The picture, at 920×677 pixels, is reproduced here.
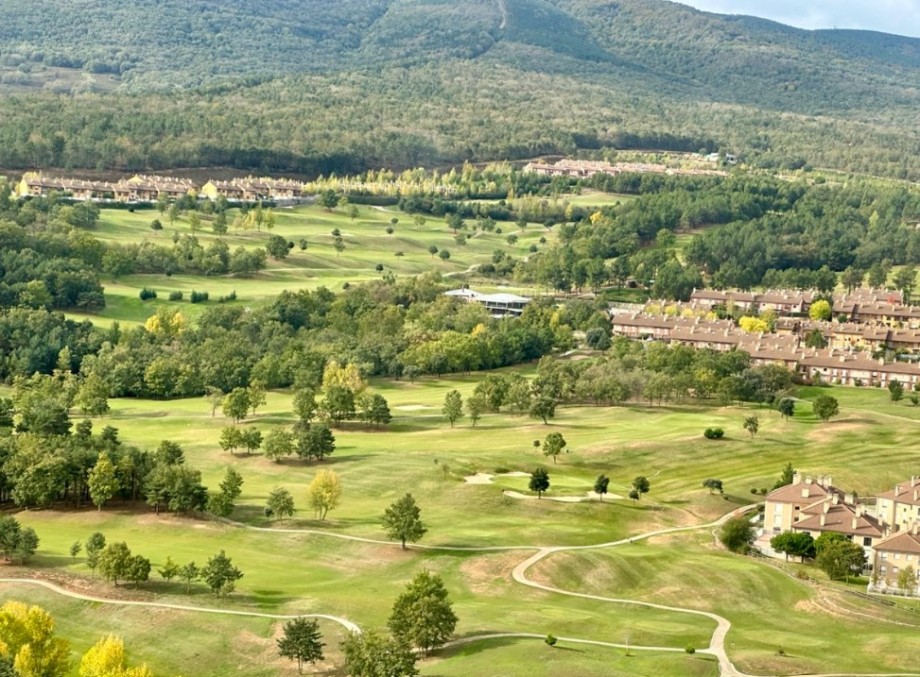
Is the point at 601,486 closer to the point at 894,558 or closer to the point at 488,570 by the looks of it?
the point at 488,570

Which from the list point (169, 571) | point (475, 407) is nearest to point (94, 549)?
point (169, 571)

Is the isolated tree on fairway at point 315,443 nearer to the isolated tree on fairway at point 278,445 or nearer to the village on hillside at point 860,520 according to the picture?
the isolated tree on fairway at point 278,445

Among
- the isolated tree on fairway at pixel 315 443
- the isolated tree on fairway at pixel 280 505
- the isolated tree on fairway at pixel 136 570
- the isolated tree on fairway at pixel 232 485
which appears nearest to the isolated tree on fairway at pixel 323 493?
the isolated tree on fairway at pixel 280 505

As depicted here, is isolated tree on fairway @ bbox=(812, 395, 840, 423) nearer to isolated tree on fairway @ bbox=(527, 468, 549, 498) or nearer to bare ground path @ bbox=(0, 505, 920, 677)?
isolated tree on fairway @ bbox=(527, 468, 549, 498)

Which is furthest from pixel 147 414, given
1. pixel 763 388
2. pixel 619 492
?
pixel 763 388

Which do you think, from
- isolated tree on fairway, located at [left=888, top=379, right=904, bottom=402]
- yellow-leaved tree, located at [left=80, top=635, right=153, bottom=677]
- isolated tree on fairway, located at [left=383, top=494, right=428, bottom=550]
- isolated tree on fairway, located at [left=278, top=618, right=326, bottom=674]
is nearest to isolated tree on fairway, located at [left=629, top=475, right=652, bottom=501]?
isolated tree on fairway, located at [left=383, top=494, right=428, bottom=550]
